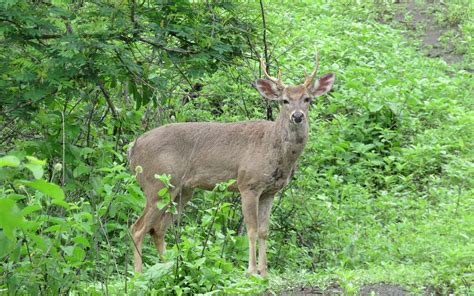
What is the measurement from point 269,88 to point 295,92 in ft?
1.10

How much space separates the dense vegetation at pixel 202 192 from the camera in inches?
252

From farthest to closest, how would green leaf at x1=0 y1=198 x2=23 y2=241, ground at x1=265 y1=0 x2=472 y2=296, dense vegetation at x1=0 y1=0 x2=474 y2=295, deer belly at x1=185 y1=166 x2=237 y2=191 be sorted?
ground at x1=265 y1=0 x2=472 y2=296 → deer belly at x1=185 y1=166 x2=237 y2=191 → dense vegetation at x1=0 y1=0 x2=474 y2=295 → green leaf at x1=0 y1=198 x2=23 y2=241

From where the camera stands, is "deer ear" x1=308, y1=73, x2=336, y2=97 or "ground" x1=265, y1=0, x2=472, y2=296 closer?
"deer ear" x1=308, y1=73, x2=336, y2=97

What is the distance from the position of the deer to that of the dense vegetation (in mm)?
284

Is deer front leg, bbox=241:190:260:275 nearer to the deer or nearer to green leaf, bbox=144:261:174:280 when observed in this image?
the deer

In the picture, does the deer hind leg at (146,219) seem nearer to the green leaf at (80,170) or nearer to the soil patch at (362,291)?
the green leaf at (80,170)

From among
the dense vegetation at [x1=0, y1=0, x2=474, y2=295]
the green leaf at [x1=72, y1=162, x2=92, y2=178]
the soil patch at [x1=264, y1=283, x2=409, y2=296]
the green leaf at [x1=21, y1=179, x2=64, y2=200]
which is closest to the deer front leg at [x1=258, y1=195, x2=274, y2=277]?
the dense vegetation at [x1=0, y1=0, x2=474, y2=295]

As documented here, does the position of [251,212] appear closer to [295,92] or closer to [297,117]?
[297,117]

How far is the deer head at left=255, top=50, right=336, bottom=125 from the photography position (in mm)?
9242

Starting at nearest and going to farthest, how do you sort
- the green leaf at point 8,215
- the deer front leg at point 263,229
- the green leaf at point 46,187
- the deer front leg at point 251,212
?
the green leaf at point 8,215 → the green leaf at point 46,187 → the deer front leg at point 263,229 → the deer front leg at point 251,212

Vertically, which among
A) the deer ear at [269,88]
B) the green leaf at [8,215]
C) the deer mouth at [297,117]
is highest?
the green leaf at [8,215]

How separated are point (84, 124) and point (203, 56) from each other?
145 cm

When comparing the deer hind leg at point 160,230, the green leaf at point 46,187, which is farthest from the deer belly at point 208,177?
the green leaf at point 46,187

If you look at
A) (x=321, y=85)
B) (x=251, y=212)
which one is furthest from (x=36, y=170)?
(x=321, y=85)
